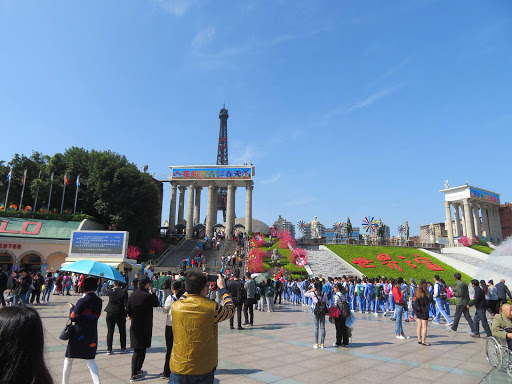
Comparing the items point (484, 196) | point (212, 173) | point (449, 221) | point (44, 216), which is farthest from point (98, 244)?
point (484, 196)

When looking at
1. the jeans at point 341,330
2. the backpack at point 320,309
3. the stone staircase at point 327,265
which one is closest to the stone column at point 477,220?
the stone staircase at point 327,265

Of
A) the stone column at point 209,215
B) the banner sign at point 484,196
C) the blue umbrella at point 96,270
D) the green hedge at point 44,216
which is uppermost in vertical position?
the banner sign at point 484,196

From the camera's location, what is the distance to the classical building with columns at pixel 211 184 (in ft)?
178

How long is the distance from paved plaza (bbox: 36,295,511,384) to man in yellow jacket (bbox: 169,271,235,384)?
3016mm

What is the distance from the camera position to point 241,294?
12.8 m

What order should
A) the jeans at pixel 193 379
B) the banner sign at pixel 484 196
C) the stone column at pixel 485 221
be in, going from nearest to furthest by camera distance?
the jeans at pixel 193 379 → the banner sign at pixel 484 196 → the stone column at pixel 485 221

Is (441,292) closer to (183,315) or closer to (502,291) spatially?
(502,291)

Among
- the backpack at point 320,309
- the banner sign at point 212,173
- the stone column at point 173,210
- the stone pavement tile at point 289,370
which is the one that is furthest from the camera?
the stone column at point 173,210

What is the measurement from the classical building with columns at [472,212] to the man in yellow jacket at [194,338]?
204 ft

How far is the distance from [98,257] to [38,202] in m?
18.0

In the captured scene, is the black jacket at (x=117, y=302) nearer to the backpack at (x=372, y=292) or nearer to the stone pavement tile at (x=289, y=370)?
the stone pavement tile at (x=289, y=370)

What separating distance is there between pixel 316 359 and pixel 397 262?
33825mm

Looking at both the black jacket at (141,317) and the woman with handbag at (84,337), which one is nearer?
the woman with handbag at (84,337)

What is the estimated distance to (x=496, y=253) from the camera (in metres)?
30.2
